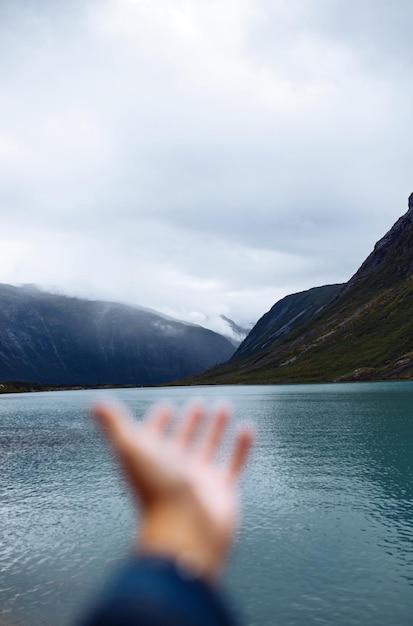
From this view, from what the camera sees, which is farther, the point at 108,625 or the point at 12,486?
the point at 12,486

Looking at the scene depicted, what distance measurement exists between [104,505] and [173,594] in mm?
54136

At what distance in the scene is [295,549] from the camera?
37594 millimetres

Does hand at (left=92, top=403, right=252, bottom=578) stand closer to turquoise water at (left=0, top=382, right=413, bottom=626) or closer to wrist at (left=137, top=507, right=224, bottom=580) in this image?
wrist at (left=137, top=507, right=224, bottom=580)

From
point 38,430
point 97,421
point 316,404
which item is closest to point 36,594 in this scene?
point 97,421

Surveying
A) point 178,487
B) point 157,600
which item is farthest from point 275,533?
point 157,600

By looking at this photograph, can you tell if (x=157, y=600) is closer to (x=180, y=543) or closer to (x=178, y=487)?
(x=180, y=543)

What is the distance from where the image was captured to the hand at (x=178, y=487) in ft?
10.2

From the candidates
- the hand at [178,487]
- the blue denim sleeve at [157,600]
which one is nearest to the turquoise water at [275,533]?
the hand at [178,487]

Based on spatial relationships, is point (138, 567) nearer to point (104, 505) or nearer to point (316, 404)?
point (104, 505)

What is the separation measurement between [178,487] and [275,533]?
41958 mm

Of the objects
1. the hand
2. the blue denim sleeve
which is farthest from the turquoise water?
the blue denim sleeve

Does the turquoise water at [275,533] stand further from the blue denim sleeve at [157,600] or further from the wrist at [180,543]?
the blue denim sleeve at [157,600]

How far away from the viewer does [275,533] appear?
4144 centimetres

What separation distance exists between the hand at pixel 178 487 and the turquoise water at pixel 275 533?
28.0 meters
